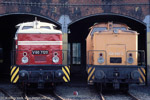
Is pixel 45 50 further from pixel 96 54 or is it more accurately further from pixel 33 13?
pixel 33 13

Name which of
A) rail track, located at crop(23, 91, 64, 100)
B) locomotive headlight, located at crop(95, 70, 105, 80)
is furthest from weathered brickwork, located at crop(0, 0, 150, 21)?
locomotive headlight, located at crop(95, 70, 105, 80)

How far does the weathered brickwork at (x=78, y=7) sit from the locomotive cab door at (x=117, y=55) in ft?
16.9

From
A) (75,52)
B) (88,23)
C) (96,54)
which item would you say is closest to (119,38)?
(96,54)

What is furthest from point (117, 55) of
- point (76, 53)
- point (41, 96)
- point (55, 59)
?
point (76, 53)

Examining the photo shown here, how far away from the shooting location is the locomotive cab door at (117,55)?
35.0 feet

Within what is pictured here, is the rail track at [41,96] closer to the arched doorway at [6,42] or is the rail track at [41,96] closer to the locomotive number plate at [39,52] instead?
the locomotive number plate at [39,52]

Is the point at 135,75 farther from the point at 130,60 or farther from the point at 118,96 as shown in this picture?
the point at 118,96

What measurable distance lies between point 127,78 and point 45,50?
11.4ft

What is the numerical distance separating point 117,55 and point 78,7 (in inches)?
225

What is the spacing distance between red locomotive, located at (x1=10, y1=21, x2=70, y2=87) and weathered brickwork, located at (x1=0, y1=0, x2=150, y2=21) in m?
4.73

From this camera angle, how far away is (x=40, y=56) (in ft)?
34.6

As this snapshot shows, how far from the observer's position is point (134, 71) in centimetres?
1006

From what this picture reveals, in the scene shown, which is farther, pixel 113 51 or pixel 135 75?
pixel 113 51

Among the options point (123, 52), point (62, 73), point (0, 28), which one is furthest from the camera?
point (0, 28)
